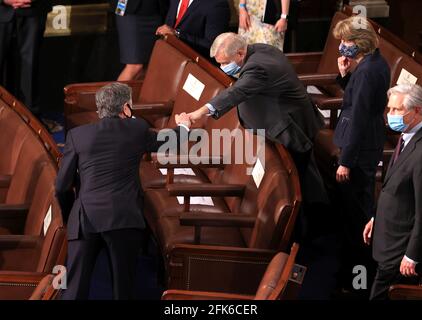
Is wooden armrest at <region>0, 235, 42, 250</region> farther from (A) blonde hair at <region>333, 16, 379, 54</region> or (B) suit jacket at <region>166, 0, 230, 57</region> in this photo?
(B) suit jacket at <region>166, 0, 230, 57</region>

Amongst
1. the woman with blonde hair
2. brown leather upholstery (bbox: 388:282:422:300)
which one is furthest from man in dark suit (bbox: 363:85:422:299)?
the woman with blonde hair

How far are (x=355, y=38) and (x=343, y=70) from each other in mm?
206

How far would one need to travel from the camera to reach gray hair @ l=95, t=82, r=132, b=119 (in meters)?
4.04

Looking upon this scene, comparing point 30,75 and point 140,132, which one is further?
point 30,75

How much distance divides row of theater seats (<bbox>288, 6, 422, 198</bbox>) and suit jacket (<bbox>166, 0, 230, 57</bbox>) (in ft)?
2.12

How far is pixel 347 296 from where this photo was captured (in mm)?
4816

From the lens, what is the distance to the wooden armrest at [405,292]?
3648 millimetres

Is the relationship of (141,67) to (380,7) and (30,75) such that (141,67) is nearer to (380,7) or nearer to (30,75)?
(30,75)

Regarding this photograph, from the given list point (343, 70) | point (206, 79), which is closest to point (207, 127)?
point (206, 79)

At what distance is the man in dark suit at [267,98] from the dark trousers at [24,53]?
Result: 2310mm

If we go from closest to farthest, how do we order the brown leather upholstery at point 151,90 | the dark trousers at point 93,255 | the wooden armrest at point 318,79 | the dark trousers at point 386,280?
the dark trousers at point 386,280 < the dark trousers at point 93,255 < the brown leather upholstery at point 151,90 < the wooden armrest at point 318,79

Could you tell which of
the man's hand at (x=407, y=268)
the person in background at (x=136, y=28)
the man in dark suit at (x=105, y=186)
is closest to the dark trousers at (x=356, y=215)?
the man's hand at (x=407, y=268)

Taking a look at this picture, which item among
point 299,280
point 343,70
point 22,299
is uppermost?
point 343,70

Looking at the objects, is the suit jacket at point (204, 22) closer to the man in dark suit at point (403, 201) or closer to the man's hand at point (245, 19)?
the man's hand at point (245, 19)
